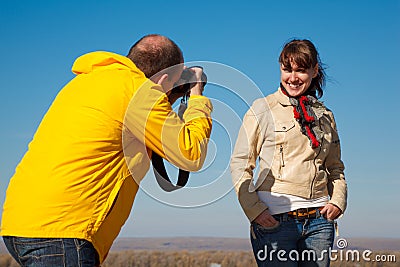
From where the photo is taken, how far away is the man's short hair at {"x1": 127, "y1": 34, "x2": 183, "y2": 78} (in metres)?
2.72

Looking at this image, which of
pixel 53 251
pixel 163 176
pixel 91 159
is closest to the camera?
pixel 53 251

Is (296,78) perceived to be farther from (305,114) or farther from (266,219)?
(266,219)

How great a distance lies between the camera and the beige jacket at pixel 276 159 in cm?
338

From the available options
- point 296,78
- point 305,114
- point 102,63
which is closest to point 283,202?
point 305,114

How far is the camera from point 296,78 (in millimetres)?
3551

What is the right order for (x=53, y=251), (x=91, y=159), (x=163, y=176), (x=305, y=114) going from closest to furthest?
(x=53, y=251) → (x=91, y=159) → (x=163, y=176) → (x=305, y=114)

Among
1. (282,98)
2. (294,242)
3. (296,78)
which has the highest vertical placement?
(296,78)

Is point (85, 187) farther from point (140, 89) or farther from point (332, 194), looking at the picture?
point (332, 194)

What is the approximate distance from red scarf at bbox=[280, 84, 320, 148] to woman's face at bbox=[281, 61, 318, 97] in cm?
→ 4

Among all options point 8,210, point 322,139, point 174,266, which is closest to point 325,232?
point 322,139

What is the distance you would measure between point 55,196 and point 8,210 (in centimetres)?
25

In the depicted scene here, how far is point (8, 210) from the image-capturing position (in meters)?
2.40

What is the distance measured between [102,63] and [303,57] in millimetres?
1406

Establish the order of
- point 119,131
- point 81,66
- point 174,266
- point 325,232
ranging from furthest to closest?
point 174,266, point 325,232, point 81,66, point 119,131
